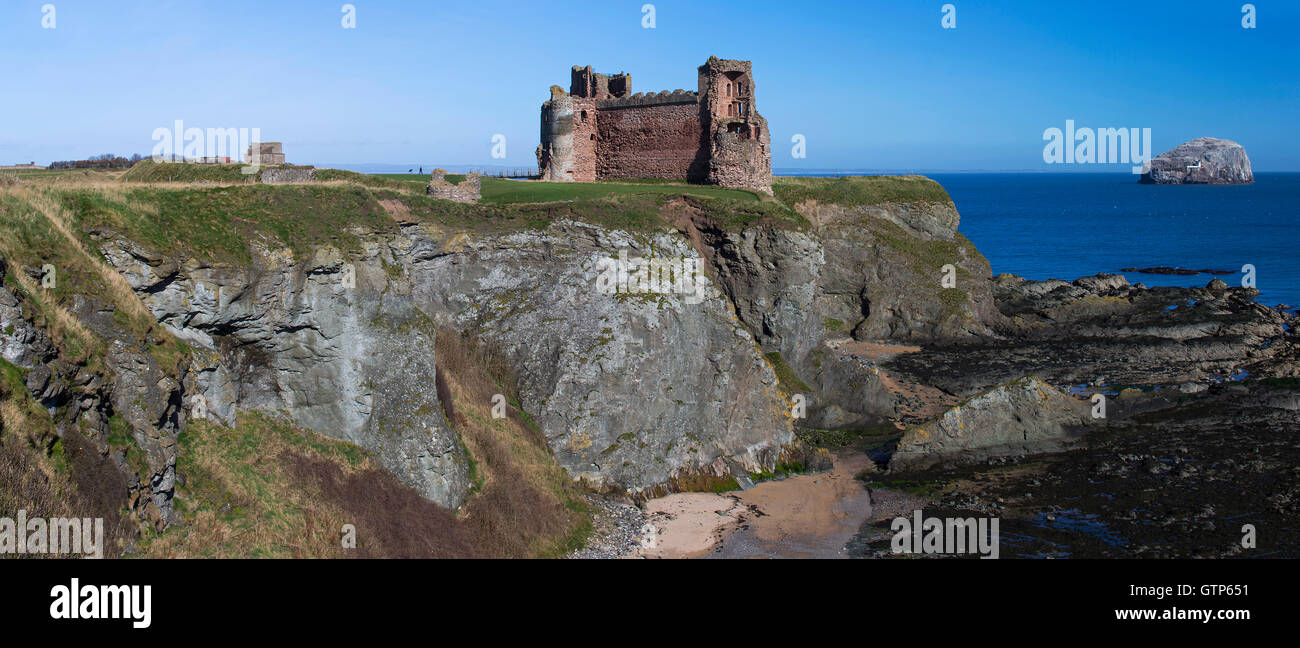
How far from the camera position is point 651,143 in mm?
53562

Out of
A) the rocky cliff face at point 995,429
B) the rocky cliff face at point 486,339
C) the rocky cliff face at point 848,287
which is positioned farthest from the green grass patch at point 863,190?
the rocky cliff face at point 486,339

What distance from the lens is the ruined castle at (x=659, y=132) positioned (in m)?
50.6

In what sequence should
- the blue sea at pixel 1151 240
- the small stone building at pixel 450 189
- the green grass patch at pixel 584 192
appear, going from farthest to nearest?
the blue sea at pixel 1151 240 → the green grass patch at pixel 584 192 → the small stone building at pixel 450 189

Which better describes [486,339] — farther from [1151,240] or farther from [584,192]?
[1151,240]

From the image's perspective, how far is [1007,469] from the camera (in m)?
34.0

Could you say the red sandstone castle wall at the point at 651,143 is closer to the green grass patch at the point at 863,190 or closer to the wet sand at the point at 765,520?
the green grass patch at the point at 863,190

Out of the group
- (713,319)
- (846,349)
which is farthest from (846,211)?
(713,319)

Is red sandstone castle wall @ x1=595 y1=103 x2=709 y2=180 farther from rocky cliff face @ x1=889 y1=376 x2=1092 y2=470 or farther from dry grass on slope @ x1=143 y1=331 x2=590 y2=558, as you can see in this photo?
dry grass on slope @ x1=143 y1=331 x2=590 y2=558

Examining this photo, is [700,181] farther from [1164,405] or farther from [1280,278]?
[1280,278]

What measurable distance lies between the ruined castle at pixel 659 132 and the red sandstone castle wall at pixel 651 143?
0.06m

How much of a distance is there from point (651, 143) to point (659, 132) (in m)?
0.82

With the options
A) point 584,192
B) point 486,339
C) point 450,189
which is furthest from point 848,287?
point 486,339

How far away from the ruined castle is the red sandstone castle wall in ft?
0.19

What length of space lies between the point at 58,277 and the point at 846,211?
50.8 m
